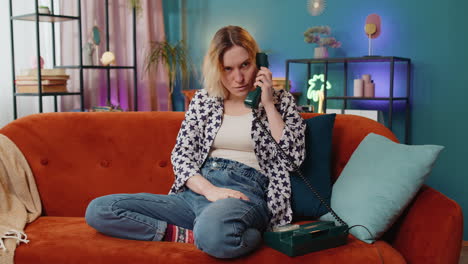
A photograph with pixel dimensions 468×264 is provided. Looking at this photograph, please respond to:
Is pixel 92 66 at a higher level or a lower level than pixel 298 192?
higher

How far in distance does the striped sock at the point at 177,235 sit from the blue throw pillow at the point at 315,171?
446 mm

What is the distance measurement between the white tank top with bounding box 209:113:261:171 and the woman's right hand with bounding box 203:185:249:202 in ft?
0.67

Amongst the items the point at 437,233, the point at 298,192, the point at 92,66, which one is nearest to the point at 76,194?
the point at 298,192

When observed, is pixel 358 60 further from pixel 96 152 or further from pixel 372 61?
pixel 96 152

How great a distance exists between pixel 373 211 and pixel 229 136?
647 millimetres

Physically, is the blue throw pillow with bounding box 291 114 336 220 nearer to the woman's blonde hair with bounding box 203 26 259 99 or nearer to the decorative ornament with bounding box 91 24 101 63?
the woman's blonde hair with bounding box 203 26 259 99

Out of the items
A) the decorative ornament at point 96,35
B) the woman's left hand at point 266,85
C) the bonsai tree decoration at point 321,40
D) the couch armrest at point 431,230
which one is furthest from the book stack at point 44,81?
the couch armrest at point 431,230

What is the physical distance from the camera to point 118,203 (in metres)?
1.85

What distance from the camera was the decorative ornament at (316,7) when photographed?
4.48 metres

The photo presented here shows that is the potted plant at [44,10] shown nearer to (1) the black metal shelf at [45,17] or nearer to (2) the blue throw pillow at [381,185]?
(1) the black metal shelf at [45,17]

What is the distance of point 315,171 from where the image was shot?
6.83 feet

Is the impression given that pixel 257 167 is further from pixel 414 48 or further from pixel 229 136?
pixel 414 48

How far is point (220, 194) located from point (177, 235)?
0.71ft

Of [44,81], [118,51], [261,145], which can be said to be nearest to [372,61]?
[118,51]
